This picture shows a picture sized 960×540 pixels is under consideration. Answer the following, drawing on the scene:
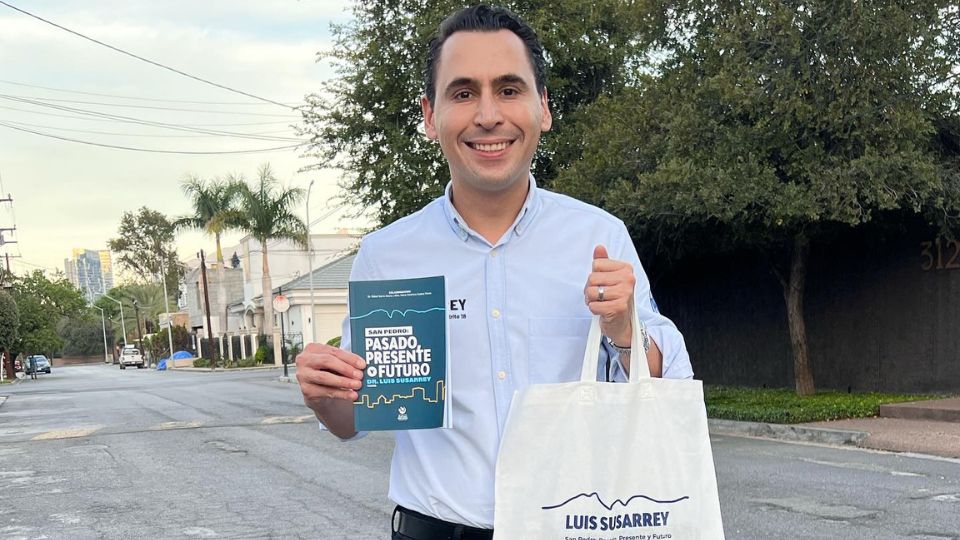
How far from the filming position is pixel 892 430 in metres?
11.2

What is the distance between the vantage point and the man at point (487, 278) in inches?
79.6

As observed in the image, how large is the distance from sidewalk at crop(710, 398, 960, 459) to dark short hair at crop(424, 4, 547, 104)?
9.02 meters

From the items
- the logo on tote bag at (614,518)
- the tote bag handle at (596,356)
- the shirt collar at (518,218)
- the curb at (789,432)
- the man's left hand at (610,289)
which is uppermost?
the shirt collar at (518,218)

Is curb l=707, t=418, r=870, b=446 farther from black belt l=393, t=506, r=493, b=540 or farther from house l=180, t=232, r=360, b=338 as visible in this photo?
house l=180, t=232, r=360, b=338

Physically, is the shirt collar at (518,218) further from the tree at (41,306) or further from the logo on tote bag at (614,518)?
the tree at (41,306)

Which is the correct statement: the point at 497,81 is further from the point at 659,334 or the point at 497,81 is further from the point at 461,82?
the point at 659,334

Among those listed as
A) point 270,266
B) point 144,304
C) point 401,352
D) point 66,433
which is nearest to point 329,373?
point 401,352

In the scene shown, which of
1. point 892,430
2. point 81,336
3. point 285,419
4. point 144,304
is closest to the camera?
point 892,430

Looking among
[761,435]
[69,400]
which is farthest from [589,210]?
[69,400]

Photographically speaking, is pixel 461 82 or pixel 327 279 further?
pixel 327 279

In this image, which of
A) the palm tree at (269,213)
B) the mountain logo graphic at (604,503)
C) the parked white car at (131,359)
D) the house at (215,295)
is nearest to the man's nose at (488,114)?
the mountain logo graphic at (604,503)

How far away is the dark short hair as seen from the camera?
6.93 feet

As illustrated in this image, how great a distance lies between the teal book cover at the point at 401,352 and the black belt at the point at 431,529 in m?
0.26

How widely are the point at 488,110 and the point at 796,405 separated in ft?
39.9
